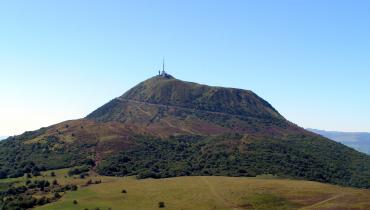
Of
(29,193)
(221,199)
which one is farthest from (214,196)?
(29,193)

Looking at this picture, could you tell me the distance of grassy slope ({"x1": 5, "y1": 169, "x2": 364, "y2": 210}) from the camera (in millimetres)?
119875

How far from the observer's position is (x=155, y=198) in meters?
129

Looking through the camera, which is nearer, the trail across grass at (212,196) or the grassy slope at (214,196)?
the trail across grass at (212,196)

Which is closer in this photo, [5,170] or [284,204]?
[284,204]

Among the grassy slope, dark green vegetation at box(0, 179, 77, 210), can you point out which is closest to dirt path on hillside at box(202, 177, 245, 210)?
the grassy slope

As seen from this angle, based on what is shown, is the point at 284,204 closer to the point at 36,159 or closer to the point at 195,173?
the point at 195,173

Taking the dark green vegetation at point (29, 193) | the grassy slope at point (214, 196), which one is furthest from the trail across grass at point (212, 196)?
the dark green vegetation at point (29, 193)

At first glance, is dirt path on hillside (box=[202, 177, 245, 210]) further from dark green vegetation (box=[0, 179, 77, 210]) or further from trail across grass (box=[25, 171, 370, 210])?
dark green vegetation (box=[0, 179, 77, 210])

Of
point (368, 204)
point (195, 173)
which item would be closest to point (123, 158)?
point (195, 173)

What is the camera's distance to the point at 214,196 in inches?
5118

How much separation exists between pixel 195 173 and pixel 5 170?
7599cm

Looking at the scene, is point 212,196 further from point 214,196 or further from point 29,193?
point 29,193

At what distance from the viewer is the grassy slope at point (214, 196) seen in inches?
4719

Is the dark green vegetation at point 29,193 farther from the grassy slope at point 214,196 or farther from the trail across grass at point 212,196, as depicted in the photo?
the grassy slope at point 214,196
